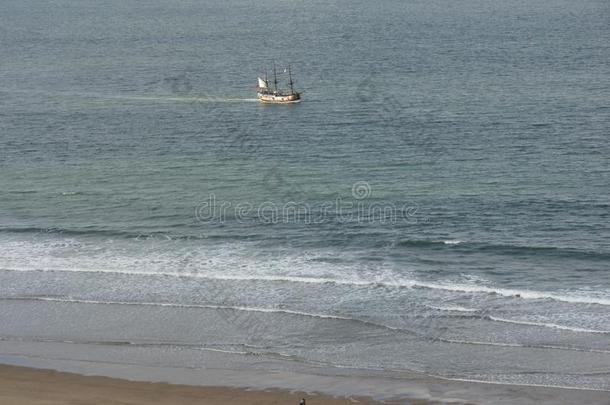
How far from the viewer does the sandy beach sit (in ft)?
122

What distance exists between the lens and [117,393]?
38062 millimetres

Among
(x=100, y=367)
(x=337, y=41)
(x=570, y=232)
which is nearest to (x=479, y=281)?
(x=570, y=232)

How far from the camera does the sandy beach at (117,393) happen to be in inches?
1460

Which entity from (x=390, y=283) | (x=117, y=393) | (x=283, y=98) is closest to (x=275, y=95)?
(x=283, y=98)

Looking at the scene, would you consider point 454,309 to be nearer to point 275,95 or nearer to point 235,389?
point 235,389

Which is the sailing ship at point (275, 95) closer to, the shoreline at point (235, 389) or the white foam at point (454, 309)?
the white foam at point (454, 309)

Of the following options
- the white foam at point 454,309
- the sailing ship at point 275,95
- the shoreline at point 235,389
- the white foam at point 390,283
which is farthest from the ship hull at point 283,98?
the shoreline at point 235,389

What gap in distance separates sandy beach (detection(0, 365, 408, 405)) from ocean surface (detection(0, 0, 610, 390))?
2.45 meters

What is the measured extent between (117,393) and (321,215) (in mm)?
25223

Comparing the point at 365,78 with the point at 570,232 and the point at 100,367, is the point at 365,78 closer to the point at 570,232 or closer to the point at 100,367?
the point at 570,232

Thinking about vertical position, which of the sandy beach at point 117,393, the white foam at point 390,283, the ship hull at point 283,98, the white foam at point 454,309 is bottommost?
the sandy beach at point 117,393

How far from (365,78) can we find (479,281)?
58504mm

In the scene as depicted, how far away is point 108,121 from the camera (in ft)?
291

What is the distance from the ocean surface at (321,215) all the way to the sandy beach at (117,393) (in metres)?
2.45
